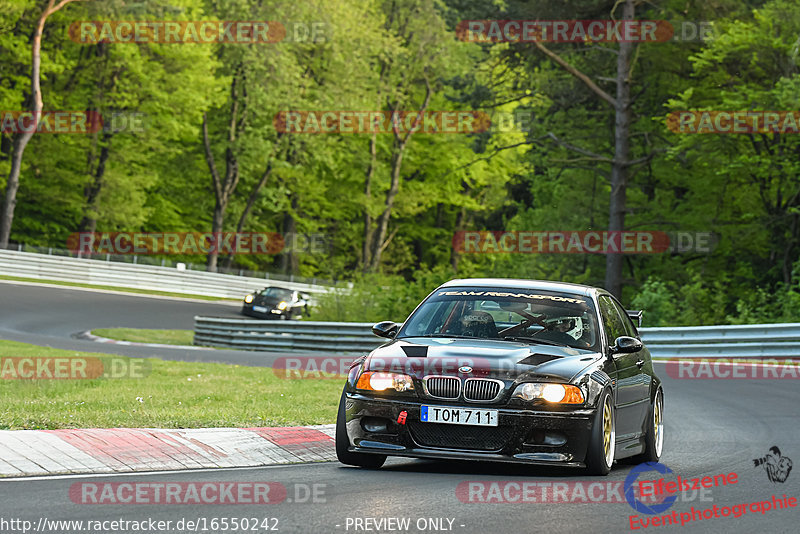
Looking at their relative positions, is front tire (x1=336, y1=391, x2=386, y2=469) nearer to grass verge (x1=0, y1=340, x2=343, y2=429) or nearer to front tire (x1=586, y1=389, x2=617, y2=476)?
front tire (x1=586, y1=389, x2=617, y2=476)

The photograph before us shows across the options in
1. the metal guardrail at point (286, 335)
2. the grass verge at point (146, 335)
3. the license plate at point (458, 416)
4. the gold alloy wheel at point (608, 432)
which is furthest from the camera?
the grass verge at point (146, 335)

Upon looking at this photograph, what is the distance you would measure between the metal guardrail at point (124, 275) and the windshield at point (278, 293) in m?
3.56

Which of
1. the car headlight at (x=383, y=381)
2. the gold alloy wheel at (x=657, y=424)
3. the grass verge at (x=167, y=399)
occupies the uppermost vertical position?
the car headlight at (x=383, y=381)

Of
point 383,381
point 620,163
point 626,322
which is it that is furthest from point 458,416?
point 620,163

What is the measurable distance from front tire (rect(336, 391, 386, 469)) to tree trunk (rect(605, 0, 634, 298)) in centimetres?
2861

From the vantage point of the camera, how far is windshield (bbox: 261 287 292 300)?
4684 cm

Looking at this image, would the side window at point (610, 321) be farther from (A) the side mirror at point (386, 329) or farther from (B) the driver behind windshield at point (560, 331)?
(A) the side mirror at point (386, 329)

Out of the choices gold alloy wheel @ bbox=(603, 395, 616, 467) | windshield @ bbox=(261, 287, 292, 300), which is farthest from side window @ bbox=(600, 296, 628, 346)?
windshield @ bbox=(261, 287, 292, 300)

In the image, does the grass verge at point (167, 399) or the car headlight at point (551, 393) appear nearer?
the car headlight at point (551, 393)

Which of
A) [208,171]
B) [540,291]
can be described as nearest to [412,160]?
[208,171]

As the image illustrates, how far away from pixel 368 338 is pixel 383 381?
1955cm

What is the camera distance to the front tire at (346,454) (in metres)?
9.10

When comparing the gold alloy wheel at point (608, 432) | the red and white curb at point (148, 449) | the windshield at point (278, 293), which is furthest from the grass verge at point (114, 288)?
the gold alloy wheel at point (608, 432)

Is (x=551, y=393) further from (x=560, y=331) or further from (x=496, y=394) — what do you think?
(x=560, y=331)
